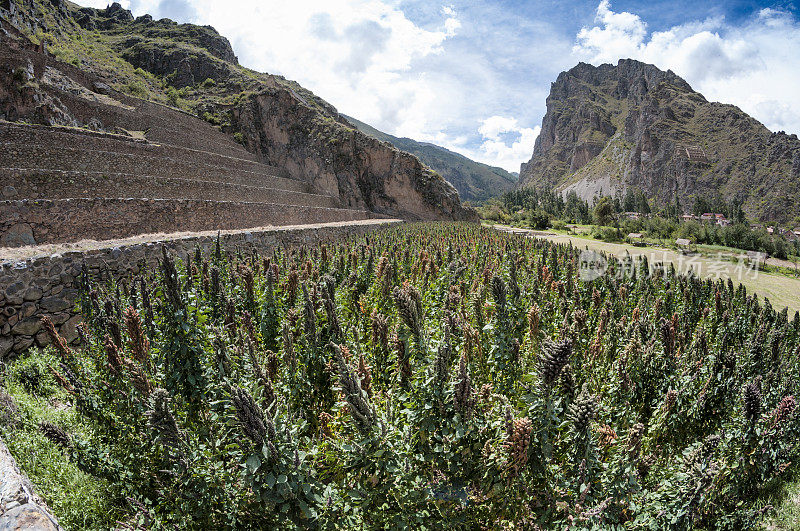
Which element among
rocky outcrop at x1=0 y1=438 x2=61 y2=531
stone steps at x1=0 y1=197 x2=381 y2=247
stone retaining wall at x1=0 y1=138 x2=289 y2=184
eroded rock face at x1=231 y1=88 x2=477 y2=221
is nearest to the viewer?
rocky outcrop at x1=0 y1=438 x2=61 y2=531

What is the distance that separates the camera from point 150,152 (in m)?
20.6

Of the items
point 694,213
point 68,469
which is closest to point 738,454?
point 68,469

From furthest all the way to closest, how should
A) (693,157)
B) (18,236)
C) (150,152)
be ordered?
(693,157), (150,152), (18,236)

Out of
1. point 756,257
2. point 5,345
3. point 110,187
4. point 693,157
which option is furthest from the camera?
point 693,157

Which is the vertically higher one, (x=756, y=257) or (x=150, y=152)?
(x=150, y=152)

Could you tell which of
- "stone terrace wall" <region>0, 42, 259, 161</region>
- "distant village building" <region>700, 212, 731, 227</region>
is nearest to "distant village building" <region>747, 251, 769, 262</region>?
"stone terrace wall" <region>0, 42, 259, 161</region>

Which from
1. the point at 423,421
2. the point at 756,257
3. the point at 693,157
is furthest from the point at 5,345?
the point at 693,157

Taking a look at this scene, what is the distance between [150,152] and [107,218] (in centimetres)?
1042

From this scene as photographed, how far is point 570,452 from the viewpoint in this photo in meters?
2.75

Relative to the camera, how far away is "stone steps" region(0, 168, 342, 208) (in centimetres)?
1253

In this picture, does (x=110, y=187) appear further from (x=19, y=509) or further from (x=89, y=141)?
(x=19, y=509)

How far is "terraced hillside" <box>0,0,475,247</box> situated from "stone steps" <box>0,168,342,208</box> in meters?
0.05

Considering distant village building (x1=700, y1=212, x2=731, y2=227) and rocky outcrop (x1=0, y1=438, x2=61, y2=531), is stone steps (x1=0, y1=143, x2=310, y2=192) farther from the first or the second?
distant village building (x1=700, y1=212, x2=731, y2=227)

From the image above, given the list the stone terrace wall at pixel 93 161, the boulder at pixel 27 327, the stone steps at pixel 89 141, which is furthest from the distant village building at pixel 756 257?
the stone steps at pixel 89 141
